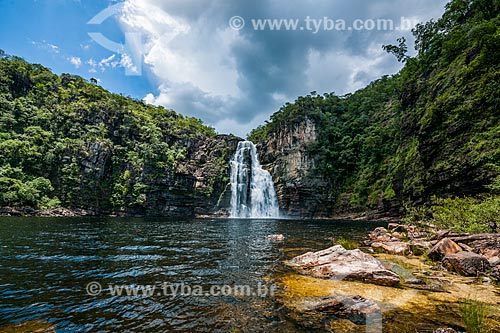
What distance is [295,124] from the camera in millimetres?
61656

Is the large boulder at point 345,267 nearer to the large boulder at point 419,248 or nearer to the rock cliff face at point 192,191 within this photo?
the large boulder at point 419,248

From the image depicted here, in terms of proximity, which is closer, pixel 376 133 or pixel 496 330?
pixel 496 330

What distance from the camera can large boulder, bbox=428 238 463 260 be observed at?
10.2m

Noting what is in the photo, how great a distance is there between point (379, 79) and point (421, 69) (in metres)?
34.8

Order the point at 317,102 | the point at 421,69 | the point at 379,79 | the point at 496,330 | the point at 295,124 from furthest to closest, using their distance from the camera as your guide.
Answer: the point at 379,79 → the point at 317,102 → the point at 295,124 → the point at 421,69 → the point at 496,330

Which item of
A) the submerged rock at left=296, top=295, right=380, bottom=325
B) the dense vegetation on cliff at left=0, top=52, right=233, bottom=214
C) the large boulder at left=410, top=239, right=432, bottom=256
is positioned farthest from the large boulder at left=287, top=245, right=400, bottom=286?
the dense vegetation on cliff at left=0, top=52, right=233, bottom=214

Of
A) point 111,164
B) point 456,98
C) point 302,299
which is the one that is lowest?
point 302,299

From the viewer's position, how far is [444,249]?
10.4m

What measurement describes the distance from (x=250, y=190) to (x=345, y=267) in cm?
4746

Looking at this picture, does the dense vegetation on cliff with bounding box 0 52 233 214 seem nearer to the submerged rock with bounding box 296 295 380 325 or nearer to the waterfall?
the waterfall

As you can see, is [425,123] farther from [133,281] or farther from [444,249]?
[133,281]

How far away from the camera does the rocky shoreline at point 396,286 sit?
17.5 ft

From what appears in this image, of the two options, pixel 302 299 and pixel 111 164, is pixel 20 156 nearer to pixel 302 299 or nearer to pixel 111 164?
pixel 111 164

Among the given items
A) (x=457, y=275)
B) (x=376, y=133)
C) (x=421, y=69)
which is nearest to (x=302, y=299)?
(x=457, y=275)
